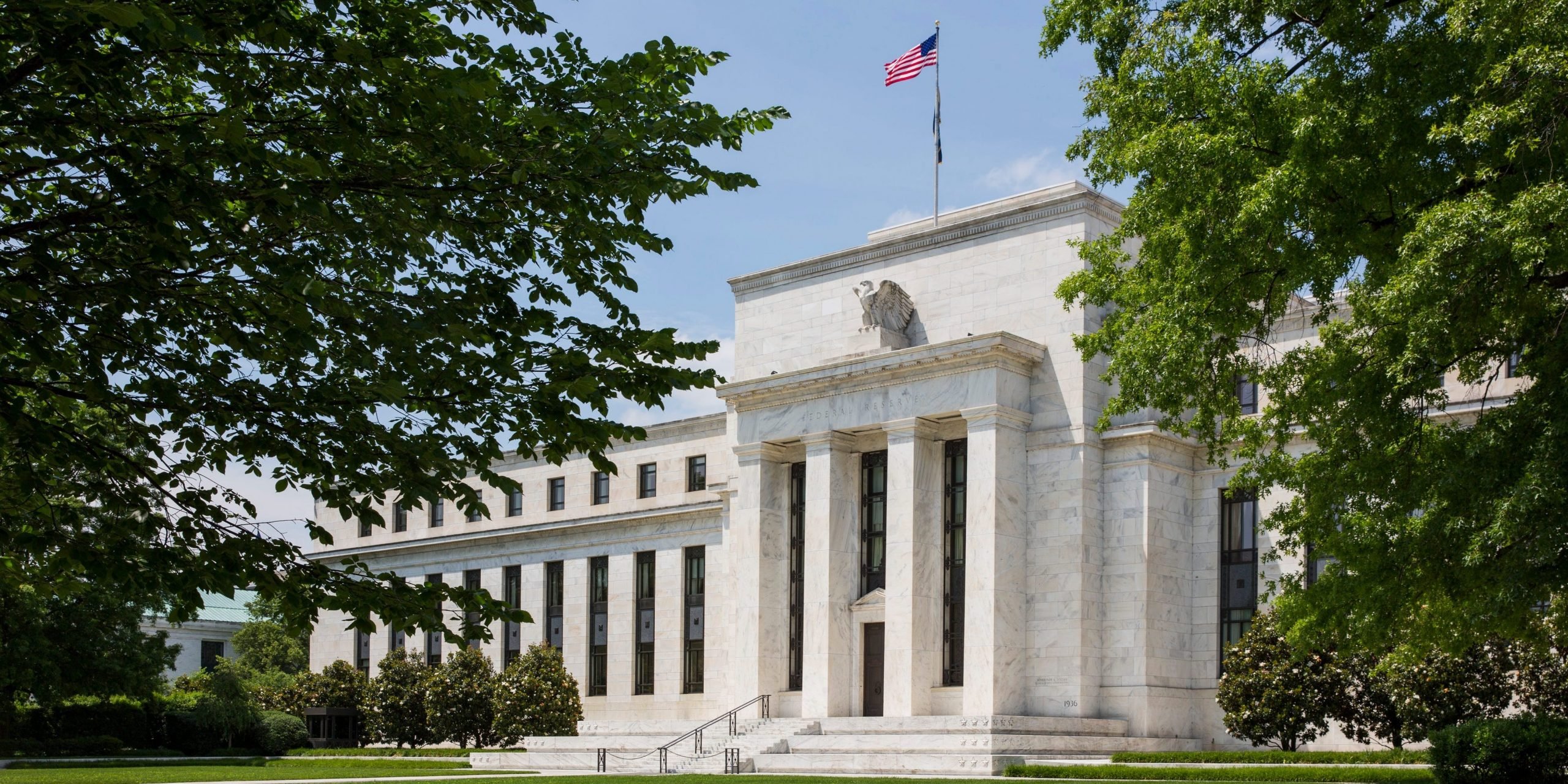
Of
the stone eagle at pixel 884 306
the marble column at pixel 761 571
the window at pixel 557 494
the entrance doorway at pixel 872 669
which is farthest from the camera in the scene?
the window at pixel 557 494

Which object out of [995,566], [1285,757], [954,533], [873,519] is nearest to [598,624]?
[873,519]

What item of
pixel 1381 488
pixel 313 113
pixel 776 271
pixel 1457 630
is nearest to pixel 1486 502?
pixel 1381 488

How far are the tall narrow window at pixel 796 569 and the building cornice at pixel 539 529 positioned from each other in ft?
20.2

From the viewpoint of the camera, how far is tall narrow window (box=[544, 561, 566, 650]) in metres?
64.3

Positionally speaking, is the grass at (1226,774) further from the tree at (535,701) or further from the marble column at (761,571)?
the tree at (535,701)

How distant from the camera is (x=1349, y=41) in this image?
2253 cm

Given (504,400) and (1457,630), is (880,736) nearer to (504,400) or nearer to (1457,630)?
(1457,630)

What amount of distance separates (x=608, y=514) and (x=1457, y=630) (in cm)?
4373

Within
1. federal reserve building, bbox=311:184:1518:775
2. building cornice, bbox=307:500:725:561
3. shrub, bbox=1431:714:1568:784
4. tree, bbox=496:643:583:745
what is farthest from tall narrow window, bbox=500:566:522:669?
shrub, bbox=1431:714:1568:784

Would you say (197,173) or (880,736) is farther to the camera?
(880,736)

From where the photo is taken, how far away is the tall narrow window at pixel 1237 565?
44.4 metres

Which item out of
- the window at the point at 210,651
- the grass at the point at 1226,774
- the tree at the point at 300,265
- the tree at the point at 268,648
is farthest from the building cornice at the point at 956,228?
the window at the point at 210,651

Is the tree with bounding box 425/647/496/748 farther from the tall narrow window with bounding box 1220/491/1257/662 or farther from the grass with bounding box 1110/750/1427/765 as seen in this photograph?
the tall narrow window with bounding box 1220/491/1257/662

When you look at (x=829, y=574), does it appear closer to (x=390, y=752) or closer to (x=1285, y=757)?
(x=1285, y=757)
